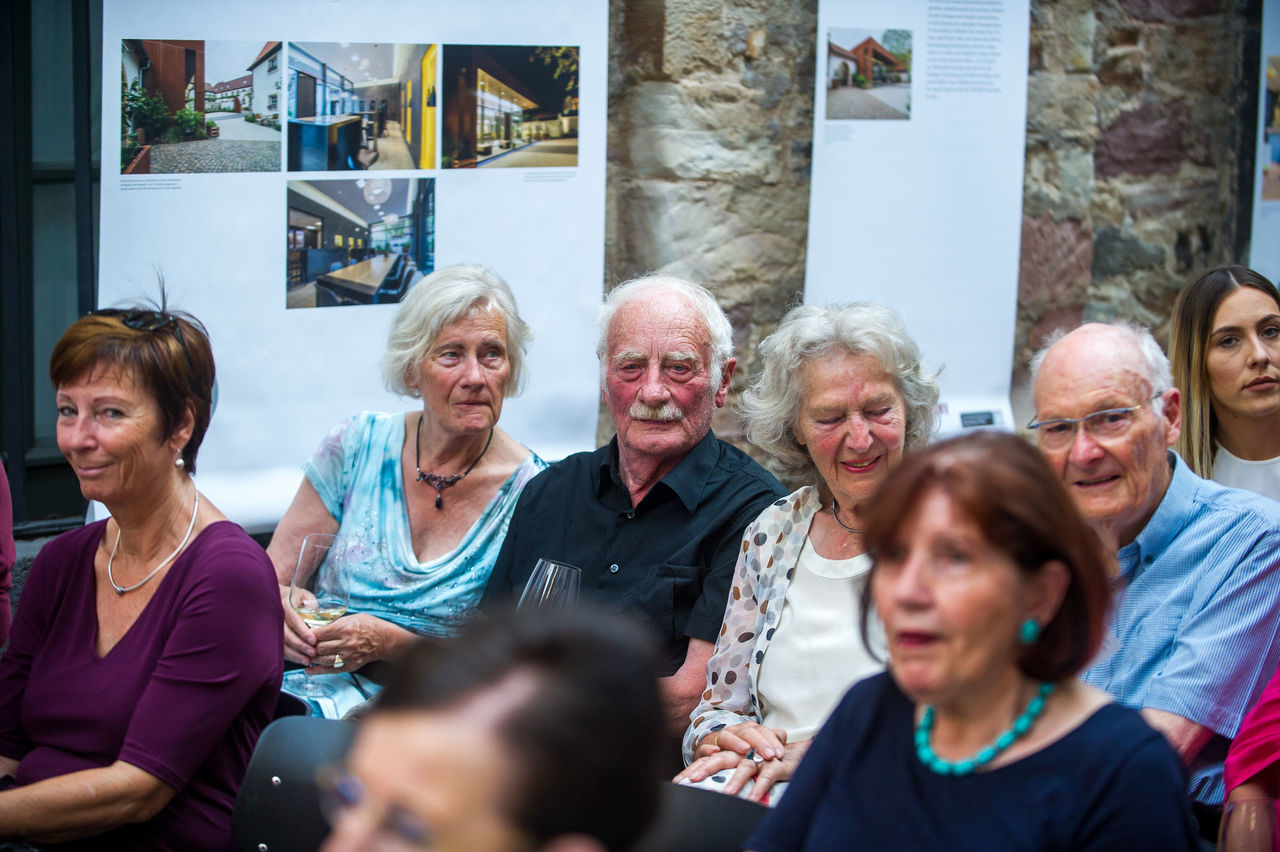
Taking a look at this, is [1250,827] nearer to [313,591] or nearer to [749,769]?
[749,769]

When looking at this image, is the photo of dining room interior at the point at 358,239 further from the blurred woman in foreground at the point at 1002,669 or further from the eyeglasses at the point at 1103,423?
the blurred woman in foreground at the point at 1002,669

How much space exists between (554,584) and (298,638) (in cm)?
79

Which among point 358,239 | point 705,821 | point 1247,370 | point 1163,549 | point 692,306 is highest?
point 358,239

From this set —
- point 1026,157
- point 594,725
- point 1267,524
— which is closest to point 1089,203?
point 1026,157

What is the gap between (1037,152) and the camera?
439 cm

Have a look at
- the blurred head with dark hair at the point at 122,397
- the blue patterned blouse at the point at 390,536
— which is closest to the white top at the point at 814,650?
the blue patterned blouse at the point at 390,536

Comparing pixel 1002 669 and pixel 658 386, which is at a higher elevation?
pixel 658 386

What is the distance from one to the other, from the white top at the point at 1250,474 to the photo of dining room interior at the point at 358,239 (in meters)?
2.32

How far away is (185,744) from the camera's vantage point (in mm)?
2143

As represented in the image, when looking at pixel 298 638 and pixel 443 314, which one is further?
pixel 443 314

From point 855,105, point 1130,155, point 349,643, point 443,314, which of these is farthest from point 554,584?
point 1130,155

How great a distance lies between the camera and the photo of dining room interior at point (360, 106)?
11.4 ft

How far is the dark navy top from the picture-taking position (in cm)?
132

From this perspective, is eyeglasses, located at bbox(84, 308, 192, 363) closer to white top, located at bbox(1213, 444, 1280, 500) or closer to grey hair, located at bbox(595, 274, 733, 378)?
grey hair, located at bbox(595, 274, 733, 378)
